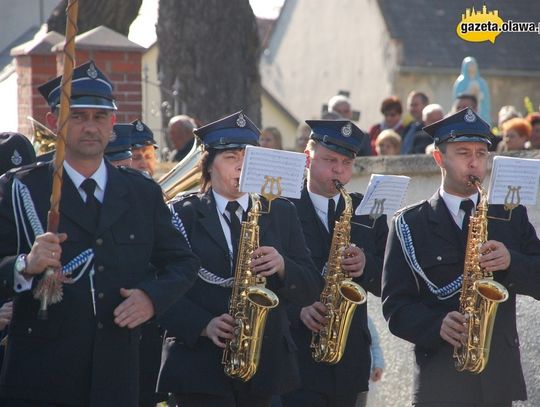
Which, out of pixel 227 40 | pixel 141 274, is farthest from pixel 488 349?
pixel 227 40

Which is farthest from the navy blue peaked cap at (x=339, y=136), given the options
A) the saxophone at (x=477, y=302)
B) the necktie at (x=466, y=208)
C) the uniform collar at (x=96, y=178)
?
the uniform collar at (x=96, y=178)

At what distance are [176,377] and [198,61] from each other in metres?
8.41

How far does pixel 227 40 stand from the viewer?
580 inches

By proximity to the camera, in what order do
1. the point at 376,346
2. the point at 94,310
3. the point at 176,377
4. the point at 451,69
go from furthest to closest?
the point at 451,69 → the point at 376,346 → the point at 176,377 → the point at 94,310

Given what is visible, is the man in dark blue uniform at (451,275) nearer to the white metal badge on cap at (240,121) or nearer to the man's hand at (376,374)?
the white metal badge on cap at (240,121)

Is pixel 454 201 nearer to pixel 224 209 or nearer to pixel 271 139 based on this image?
pixel 224 209

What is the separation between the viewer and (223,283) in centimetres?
690

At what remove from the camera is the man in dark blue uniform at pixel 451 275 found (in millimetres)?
6832

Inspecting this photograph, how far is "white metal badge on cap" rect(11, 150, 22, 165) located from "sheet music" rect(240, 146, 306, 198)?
1.30 m

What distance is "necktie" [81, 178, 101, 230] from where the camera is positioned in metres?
5.91

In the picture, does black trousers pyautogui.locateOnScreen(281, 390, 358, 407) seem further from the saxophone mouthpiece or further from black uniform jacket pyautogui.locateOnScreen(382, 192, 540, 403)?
the saxophone mouthpiece

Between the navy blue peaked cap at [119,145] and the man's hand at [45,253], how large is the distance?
270cm

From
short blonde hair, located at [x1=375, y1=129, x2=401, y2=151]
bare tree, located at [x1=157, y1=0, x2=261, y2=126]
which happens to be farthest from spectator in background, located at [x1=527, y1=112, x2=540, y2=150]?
bare tree, located at [x1=157, y1=0, x2=261, y2=126]

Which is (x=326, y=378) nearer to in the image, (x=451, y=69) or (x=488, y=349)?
(x=488, y=349)
